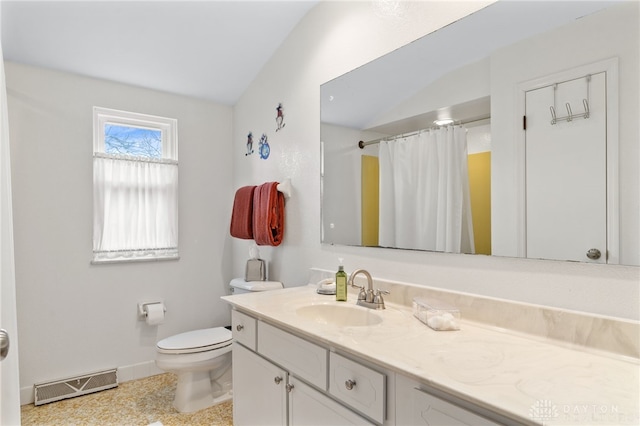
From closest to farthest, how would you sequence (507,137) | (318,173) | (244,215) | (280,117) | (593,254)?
(593,254), (507,137), (318,173), (280,117), (244,215)

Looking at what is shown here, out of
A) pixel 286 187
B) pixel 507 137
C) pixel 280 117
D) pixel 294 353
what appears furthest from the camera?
pixel 280 117

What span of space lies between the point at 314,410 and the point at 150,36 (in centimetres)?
241

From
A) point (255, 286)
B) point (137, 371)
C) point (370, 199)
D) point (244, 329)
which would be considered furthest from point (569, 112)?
point (137, 371)

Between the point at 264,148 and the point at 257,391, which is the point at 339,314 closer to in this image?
the point at 257,391

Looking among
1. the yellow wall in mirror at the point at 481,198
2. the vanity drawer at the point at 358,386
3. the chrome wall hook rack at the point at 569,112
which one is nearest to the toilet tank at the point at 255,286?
the vanity drawer at the point at 358,386

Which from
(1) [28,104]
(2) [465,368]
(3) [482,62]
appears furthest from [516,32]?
(1) [28,104]

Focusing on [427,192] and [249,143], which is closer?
[427,192]

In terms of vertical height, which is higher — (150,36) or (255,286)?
(150,36)

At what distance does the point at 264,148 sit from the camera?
111 inches

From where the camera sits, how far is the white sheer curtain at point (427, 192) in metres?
1.51

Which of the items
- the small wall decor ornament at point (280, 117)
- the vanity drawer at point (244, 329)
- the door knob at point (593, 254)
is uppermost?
the small wall decor ornament at point (280, 117)

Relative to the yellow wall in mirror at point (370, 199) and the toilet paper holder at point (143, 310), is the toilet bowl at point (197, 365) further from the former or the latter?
the yellow wall in mirror at point (370, 199)

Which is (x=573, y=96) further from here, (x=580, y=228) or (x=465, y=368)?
(x=465, y=368)

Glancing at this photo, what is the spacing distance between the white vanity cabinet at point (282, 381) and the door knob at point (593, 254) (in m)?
0.80
